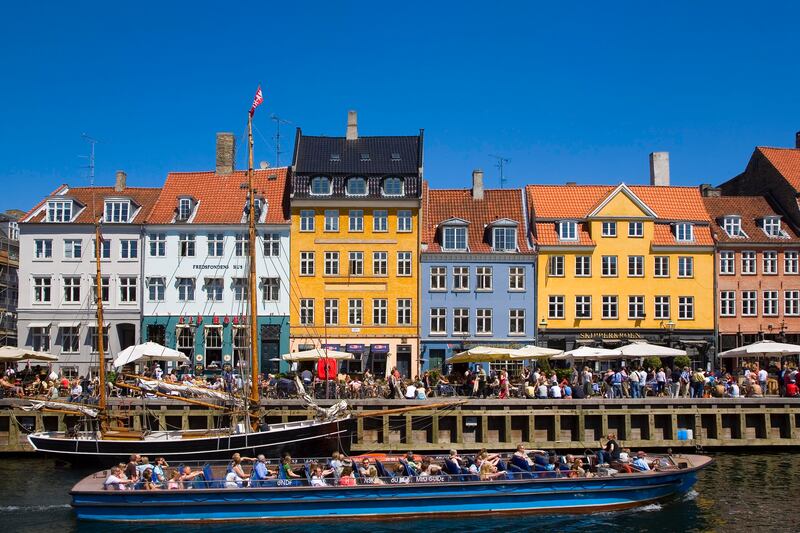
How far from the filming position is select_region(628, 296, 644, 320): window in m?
47.7

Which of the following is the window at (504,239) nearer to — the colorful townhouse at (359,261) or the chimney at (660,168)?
the colorful townhouse at (359,261)

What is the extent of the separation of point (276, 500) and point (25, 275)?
98.6ft

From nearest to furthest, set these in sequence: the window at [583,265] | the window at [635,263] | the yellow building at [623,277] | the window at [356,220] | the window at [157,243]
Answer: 1. the yellow building at [623,277]
2. the window at [356,220]
3. the window at [157,243]
4. the window at [583,265]
5. the window at [635,263]

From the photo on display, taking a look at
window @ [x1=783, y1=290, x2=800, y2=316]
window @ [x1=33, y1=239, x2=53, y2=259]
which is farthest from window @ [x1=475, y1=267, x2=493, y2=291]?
window @ [x1=33, y1=239, x2=53, y2=259]

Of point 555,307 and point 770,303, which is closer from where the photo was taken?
point 555,307

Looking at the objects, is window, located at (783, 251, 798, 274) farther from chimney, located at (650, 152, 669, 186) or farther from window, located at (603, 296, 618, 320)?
window, located at (603, 296, 618, 320)

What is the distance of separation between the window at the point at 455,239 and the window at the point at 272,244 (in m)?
9.31

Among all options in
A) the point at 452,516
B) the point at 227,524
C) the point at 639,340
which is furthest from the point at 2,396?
→ the point at 639,340

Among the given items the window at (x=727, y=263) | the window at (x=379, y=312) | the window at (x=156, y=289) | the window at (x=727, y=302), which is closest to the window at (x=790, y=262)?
the window at (x=727, y=263)

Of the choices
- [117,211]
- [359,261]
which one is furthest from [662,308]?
[117,211]

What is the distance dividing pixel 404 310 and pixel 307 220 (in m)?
7.46

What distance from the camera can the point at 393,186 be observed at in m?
47.9

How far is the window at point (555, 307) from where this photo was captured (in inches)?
1869

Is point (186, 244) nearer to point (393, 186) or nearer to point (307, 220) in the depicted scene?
point (307, 220)
